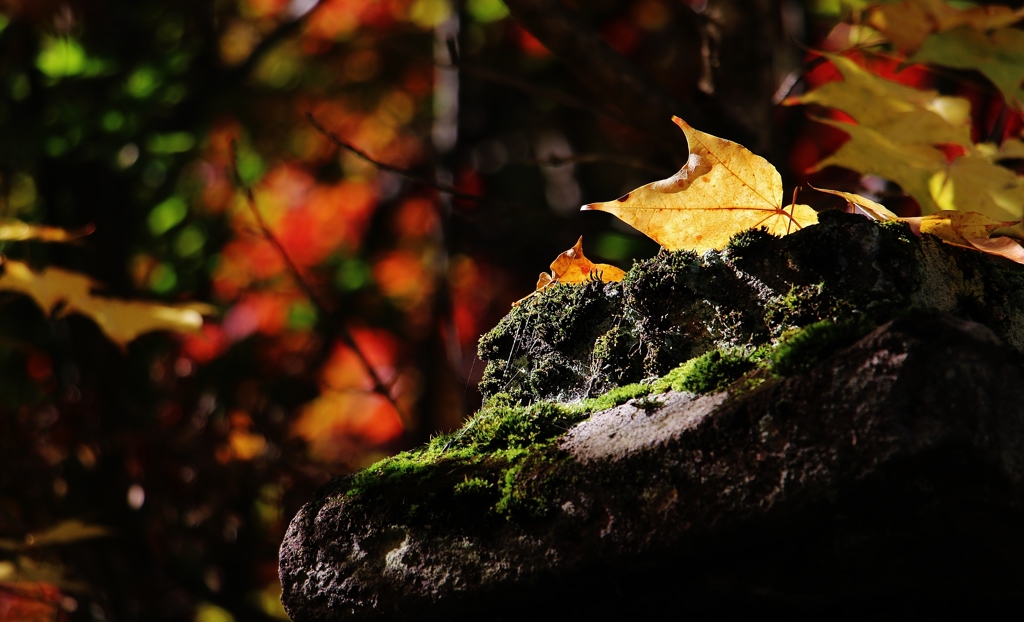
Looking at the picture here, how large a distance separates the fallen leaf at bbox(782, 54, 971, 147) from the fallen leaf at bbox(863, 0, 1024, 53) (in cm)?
18

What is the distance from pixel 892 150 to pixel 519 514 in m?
0.91

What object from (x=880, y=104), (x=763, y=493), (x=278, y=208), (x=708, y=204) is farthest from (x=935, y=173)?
(x=278, y=208)

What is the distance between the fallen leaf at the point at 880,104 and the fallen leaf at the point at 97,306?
1510 mm

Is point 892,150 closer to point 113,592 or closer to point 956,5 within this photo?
point 956,5

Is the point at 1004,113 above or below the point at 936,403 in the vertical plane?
below

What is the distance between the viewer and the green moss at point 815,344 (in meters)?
0.72

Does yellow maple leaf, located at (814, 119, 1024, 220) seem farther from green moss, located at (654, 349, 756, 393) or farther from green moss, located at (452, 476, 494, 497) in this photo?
Result: green moss, located at (452, 476, 494, 497)

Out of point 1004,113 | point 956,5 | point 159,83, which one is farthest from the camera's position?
point 159,83

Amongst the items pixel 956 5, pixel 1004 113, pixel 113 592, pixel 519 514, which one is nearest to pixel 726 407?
pixel 519 514

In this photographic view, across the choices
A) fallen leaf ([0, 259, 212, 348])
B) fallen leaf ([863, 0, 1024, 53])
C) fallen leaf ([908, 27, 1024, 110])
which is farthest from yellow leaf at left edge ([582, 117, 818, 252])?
fallen leaf ([0, 259, 212, 348])

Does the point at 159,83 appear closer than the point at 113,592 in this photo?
No

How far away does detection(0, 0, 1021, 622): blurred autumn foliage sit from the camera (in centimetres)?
191

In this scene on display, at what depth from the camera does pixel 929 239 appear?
0.91 meters

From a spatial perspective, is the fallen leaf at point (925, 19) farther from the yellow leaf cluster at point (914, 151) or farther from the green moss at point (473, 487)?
the green moss at point (473, 487)
